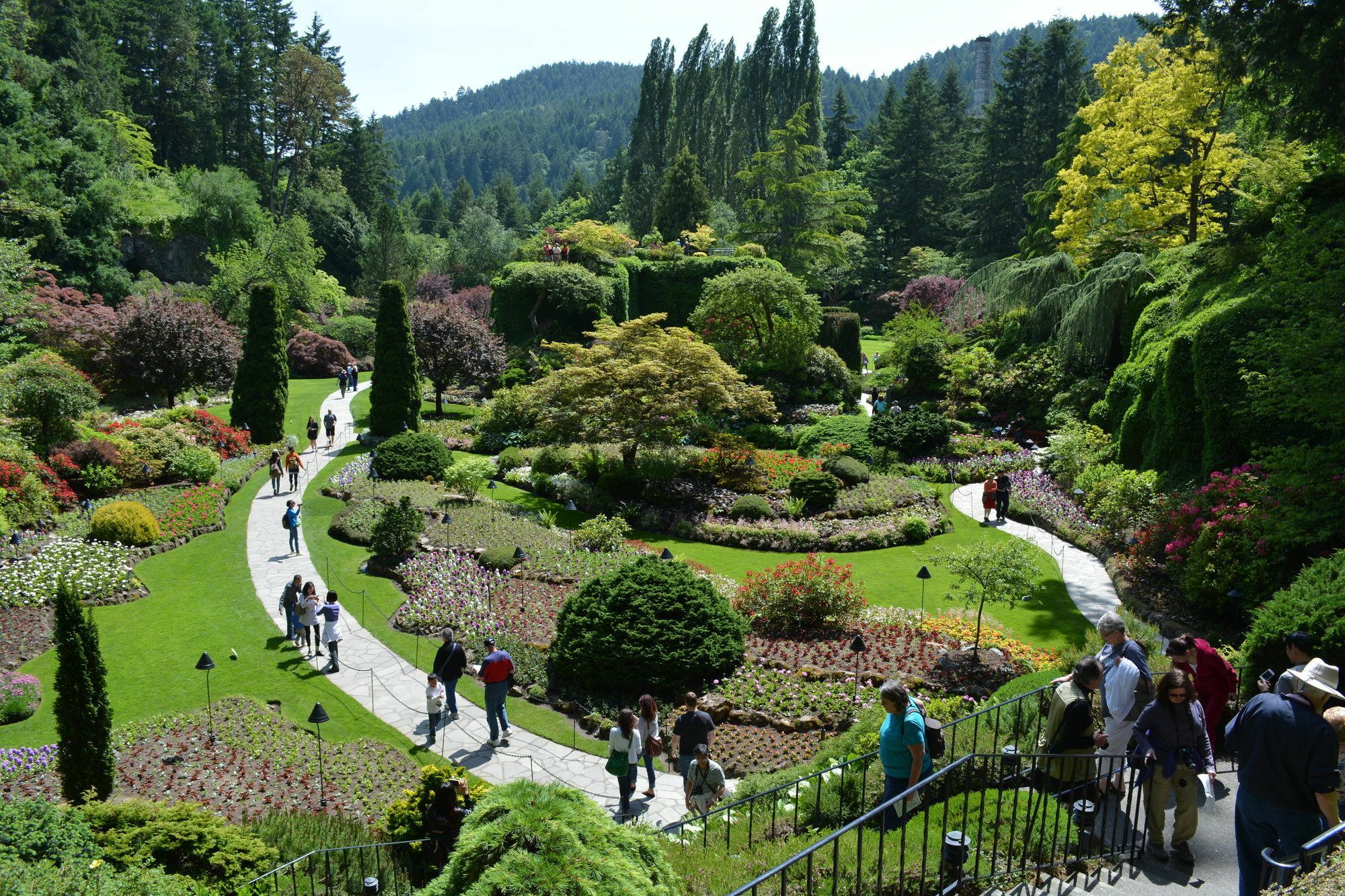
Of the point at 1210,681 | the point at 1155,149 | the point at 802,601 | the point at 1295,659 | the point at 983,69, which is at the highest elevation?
the point at 983,69

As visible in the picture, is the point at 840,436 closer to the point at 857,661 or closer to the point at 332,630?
the point at 857,661

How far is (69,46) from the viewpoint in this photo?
46375mm

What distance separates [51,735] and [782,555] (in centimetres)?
1287

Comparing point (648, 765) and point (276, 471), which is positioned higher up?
point (276, 471)

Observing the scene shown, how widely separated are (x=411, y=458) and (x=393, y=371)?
4.89m

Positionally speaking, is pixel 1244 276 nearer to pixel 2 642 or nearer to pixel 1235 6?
pixel 1235 6

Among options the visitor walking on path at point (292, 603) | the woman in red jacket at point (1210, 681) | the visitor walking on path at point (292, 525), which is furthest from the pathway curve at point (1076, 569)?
the visitor walking on path at point (292, 525)

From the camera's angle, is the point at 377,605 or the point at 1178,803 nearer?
the point at 1178,803

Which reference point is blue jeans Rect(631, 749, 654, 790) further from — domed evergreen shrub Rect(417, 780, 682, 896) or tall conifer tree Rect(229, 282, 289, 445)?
tall conifer tree Rect(229, 282, 289, 445)

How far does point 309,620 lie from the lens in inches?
531

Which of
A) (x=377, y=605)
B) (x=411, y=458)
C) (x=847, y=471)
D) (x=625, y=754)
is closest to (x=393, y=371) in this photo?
(x=411, y=458)

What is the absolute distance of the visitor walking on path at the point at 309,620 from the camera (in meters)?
13.5

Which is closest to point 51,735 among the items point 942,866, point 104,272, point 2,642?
point 2,642

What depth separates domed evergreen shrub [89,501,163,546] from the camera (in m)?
17.4
